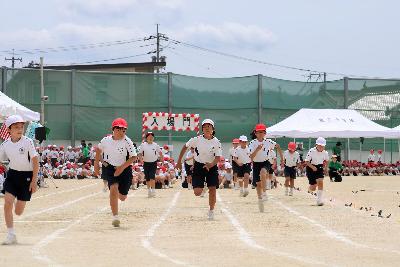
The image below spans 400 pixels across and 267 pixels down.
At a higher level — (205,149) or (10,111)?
(10,111)

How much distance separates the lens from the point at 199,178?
16016 millimetres

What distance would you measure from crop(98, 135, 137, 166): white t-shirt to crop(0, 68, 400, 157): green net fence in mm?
34960

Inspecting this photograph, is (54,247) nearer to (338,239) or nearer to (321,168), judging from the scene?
(338,239)

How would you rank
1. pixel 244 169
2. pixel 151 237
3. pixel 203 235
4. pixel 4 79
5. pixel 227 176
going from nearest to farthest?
1. pixel 151 237
2. pixel 203 235
3. pixel 244 169
4. pixel 227 176
5. pixel 4 79

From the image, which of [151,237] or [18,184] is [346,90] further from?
[18,184]

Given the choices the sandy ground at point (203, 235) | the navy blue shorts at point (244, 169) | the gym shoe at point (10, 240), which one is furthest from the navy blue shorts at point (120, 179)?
the navy blue shorts at point (244, 169)

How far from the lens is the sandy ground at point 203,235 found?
30.4ft

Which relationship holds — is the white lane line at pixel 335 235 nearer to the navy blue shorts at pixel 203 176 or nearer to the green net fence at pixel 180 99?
the navy blue shorts at pixel 203 176

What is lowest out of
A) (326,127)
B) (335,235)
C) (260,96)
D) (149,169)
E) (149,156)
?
(335,235)

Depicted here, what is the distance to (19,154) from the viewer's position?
1161cm

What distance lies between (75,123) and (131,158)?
3636 centimetres

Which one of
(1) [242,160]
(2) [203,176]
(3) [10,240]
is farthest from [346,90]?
(3) [10,240]

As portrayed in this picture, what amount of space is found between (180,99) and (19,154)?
41385mm

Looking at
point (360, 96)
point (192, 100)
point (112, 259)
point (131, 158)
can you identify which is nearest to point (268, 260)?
point (112, 259)
